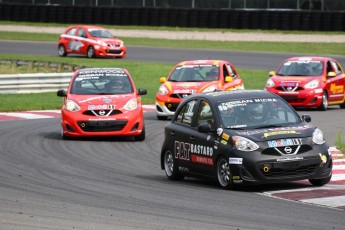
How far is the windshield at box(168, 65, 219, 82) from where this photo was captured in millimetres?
25984

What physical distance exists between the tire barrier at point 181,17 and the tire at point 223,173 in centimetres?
3642

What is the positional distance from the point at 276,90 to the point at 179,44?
84.1 ft

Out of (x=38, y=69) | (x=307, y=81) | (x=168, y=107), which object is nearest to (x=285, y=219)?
(x=168, y=107)

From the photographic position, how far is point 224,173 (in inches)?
529

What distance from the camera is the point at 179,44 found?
175 feet

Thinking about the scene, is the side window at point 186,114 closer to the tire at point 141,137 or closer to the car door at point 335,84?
the tire at point 141,137

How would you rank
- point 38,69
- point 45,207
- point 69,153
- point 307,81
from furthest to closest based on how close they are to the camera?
point 38,69 → point 307,81 → point 69,153 → point 45,207

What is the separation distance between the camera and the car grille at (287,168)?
12906 mm

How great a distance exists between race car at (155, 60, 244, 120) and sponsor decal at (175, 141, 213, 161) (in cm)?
1023

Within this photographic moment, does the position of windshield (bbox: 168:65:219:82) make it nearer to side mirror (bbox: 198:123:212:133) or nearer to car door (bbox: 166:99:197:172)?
car door (bbox: 166:99:197:172)

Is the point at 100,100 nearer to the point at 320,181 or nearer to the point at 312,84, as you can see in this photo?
the point at 320,181

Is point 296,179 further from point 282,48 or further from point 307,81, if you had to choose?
point 282,48

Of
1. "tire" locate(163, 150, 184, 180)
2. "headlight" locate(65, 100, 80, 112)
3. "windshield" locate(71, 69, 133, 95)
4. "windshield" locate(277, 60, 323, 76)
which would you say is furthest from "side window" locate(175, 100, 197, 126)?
"windshield" locate(277, 60, 323, 76)

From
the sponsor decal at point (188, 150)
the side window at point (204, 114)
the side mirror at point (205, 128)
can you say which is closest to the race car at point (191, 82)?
the sponsor decal at point (188, 150)
